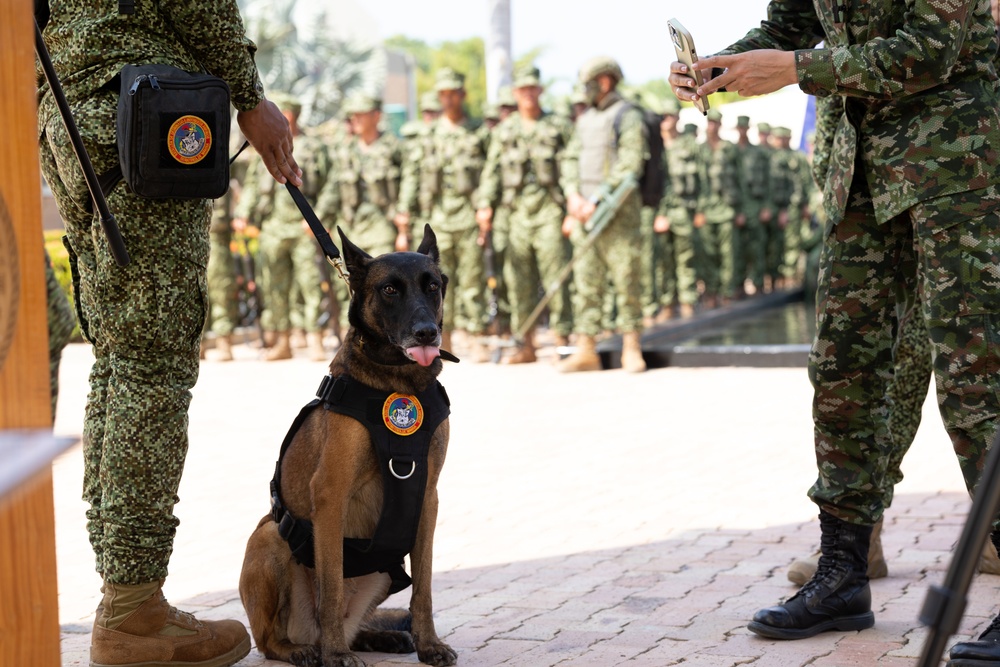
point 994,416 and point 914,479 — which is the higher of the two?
point 994,416

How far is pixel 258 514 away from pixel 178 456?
279cm

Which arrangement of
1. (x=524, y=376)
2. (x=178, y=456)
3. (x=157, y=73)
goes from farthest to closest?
(x=524, y=376), (x=178, y=456), (x=157, y=73)

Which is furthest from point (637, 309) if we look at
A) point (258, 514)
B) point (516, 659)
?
point (516, 659)

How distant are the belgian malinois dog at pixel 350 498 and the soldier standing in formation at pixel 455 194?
377 inches

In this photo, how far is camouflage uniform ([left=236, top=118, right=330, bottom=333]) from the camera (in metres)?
14.2

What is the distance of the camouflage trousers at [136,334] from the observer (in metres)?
3.37

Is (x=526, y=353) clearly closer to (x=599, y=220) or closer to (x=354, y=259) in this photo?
(x=599, y=220)

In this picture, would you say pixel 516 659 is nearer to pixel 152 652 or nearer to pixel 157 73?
pixel 152 652

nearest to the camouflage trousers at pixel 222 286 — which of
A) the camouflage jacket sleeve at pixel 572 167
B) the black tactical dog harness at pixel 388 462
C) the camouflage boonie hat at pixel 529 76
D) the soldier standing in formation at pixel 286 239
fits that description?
the soldier standing in formation at pixel 286 239

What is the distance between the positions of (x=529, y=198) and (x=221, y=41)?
9666 mm

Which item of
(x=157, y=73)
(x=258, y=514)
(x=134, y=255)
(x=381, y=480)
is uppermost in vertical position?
(x=157, y=73)

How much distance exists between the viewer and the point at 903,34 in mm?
3320

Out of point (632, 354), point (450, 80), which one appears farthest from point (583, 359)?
point (450, 80)

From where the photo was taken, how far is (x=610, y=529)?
5.55m
